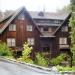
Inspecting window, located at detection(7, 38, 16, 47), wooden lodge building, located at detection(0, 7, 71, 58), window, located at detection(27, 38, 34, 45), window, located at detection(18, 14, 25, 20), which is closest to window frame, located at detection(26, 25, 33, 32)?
wooden lodge building, located at detection(0, 7, 71, 58)

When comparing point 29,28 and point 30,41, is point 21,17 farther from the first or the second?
point 30,41

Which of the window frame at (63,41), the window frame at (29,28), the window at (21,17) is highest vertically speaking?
the window at (21,17)

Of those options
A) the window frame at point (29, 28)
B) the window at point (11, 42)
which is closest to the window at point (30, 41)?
the window frame at point (29, 28)

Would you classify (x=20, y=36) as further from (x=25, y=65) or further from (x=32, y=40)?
(x=25, y=65)

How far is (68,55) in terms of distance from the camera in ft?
189

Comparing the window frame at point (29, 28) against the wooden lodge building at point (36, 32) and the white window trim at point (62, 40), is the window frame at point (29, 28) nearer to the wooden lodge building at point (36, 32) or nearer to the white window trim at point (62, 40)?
the wooden lodge building at point (36, 32)

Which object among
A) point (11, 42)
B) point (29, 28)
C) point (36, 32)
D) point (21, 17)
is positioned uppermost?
point (21, 17)

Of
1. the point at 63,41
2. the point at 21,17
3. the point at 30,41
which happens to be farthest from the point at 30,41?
the point at 63,41

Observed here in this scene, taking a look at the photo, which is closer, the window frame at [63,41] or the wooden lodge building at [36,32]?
the wooden lodge building at [36,32]

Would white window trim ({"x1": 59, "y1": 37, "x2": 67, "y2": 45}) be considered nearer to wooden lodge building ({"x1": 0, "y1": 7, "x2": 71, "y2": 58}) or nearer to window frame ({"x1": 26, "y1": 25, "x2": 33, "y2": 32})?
wooden lodge building ({"x1": 0, "y1": 7, "x2": 71, "y2": 58})

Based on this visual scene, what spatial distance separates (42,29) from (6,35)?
397 inches

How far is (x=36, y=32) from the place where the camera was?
56156 mm

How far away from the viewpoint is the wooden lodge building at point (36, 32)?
5456 cm

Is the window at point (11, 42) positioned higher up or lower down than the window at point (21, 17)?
lower down
